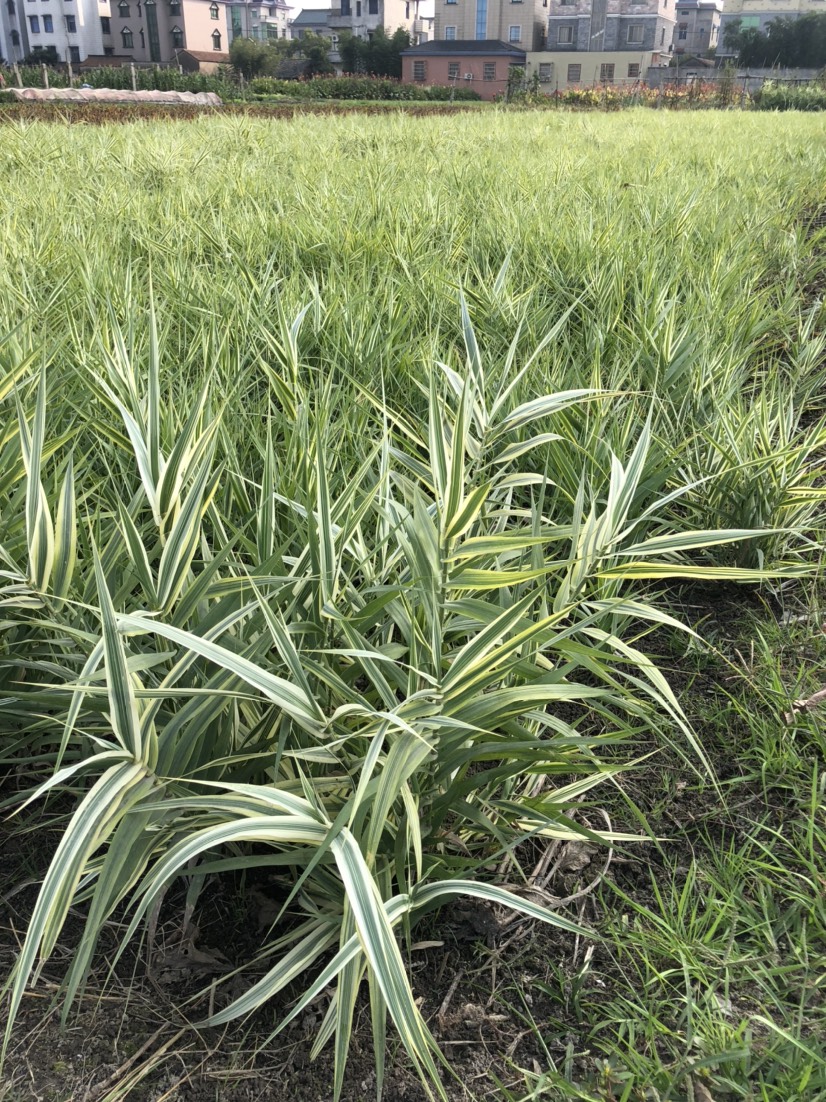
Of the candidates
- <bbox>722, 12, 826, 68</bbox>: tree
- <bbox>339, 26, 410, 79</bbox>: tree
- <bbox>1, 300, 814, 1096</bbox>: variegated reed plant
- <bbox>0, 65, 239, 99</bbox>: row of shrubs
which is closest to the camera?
<bbox>1, 300, 814, 1096</bbox>: variegated reed plant

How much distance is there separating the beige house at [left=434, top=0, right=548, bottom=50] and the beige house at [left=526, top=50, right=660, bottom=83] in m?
2.78

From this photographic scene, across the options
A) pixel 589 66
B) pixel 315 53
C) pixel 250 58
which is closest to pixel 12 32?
pixel 250 58

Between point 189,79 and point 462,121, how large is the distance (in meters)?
22.0

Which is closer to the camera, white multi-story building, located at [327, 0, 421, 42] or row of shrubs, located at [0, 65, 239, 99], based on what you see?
row of shrubs, located at [0, 65, 239, 99]

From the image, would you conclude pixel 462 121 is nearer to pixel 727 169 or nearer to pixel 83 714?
pixel 727 169

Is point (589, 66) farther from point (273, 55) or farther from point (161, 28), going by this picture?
point (161, 28)

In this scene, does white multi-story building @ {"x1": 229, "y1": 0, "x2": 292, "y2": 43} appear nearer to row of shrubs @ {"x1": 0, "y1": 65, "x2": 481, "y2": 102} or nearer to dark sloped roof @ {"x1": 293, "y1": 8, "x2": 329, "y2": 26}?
dark sloped roof @ {"x1": 293, "y1": 8, "x2": 329, "y2": 26}

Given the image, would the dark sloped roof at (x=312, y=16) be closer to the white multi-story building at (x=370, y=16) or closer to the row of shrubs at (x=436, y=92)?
the white multi-story building at (x=370, y=16)

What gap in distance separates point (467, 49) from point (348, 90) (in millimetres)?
22366

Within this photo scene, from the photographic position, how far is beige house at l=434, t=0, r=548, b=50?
161ft

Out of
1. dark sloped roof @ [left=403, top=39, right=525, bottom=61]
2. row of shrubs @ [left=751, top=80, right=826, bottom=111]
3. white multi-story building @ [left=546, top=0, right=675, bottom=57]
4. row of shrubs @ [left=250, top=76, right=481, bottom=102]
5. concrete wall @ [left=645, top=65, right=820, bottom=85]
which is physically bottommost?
row of shrubs @ [left=751, top=80, right=826, bottom=111]

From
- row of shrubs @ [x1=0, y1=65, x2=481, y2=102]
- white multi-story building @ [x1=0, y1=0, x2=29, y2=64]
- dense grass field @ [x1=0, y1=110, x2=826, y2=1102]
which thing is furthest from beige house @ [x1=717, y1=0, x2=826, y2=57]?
dense grass field @ [x1=0, y1=110, x2=826, y2=1102]

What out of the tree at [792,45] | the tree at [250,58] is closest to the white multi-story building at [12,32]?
the tree at [250,58]

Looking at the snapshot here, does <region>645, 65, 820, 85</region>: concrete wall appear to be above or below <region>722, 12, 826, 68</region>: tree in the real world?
below
